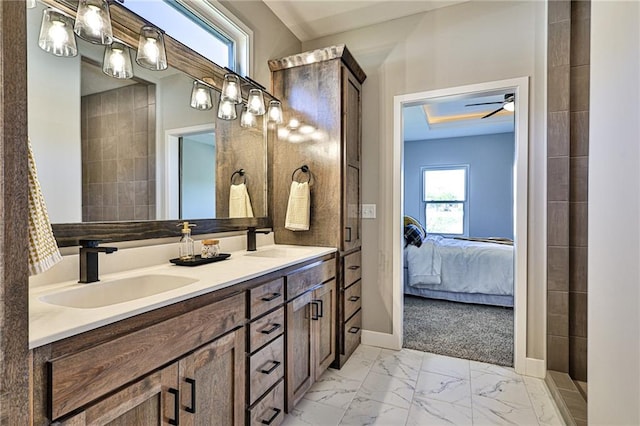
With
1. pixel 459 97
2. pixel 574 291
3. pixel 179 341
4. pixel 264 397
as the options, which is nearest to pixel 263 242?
pixel 264 397

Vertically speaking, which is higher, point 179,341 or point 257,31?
point 257,31

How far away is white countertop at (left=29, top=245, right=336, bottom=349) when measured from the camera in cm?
74

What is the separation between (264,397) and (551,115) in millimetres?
2361

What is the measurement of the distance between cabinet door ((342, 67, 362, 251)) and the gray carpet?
41.3 inches

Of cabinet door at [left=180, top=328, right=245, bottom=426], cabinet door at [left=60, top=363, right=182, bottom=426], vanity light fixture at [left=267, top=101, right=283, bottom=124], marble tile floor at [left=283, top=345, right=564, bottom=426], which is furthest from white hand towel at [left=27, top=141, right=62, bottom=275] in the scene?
vanity light fixture at [left=267, top=101, right=283, bottom=124]

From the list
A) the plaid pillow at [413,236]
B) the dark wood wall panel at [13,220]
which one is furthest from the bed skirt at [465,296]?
the dark wood wall panel at [13,220]

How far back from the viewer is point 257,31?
2396 mm

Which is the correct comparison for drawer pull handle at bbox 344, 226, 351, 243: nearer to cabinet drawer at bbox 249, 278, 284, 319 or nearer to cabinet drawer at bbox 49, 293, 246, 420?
cabinet drawer at bbox 249, 278, 284, 319

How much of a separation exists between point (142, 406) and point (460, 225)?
648 cm

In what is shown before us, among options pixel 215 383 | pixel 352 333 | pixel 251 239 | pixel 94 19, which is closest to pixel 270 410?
pixel 215 383

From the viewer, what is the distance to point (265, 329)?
4.72 ft

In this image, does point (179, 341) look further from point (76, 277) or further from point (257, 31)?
point (257, 31)

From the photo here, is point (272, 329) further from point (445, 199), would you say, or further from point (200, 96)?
point (445, 199)

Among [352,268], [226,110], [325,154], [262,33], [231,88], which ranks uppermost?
[262,33]
